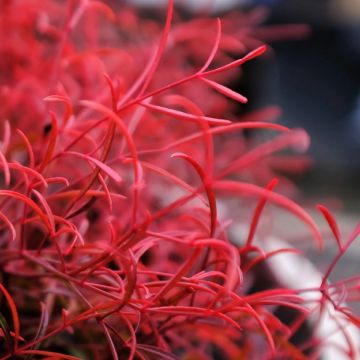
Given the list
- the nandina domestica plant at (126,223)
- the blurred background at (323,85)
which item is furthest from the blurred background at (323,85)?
the nandina domestica plant at (126,223)

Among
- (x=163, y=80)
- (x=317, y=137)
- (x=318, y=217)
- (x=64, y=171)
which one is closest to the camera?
(x=64, y=171)

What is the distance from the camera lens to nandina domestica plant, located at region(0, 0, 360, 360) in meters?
0.13

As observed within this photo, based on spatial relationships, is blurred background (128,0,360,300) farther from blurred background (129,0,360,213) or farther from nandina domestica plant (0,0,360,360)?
nandina domestica plant (0,0,360,360)

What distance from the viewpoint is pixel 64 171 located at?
0.27 m

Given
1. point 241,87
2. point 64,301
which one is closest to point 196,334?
point 64,301

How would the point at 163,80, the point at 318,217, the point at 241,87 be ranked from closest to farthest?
the point at 163,80, the point at 318,217, the point at 241,87

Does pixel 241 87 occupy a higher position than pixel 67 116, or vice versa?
pixel 67 116

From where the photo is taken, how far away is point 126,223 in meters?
0.21

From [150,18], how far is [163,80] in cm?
33

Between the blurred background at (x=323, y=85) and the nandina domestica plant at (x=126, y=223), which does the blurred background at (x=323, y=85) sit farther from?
the nandina domestica plant at (x=126, y=223)

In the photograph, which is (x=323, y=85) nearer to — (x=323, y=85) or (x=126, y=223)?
(x=323, y=85)

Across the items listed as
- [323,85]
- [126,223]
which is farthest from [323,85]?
[126,223]

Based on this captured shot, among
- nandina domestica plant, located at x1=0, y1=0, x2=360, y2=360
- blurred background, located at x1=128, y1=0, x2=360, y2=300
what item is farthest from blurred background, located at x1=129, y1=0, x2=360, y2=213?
nandina domestica plant, located at x1=0, y1=0, x2=360, y2=360

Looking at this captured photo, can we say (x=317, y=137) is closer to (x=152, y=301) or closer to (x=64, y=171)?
(x=64, y=171)
